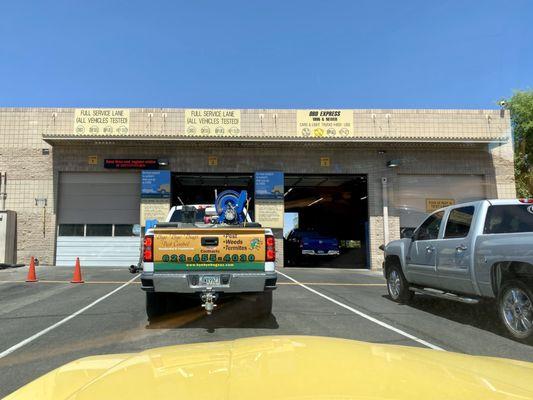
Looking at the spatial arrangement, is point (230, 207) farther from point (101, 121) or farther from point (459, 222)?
point (101, 121)

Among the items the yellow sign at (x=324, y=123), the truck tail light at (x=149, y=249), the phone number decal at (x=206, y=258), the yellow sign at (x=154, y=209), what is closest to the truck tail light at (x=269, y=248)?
the phone number decal at (x=206, y=258)

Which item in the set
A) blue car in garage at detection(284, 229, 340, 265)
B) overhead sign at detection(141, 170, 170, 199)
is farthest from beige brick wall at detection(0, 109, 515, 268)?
blue car in garage at detection(284, 229, 340, 265)

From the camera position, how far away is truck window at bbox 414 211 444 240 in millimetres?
9344

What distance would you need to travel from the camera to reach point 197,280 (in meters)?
7.45

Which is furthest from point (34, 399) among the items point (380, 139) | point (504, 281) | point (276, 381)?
point (380, 139)

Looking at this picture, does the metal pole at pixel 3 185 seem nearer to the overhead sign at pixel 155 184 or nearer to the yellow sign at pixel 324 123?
the overhead sign at pixel 155 184

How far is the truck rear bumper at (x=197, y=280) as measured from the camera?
738cm

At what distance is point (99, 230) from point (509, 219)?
18.0 m

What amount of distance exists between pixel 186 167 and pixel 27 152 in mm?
7012

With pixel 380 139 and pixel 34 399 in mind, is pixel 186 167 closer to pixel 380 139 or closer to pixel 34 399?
pixel 380 139

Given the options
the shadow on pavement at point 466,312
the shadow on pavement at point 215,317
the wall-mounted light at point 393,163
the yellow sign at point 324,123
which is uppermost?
the yellow sign at point 324,123

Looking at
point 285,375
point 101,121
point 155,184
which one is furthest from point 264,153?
point 285,375

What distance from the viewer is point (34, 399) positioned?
7.18 feet

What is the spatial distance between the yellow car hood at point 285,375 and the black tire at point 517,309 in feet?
13.6
